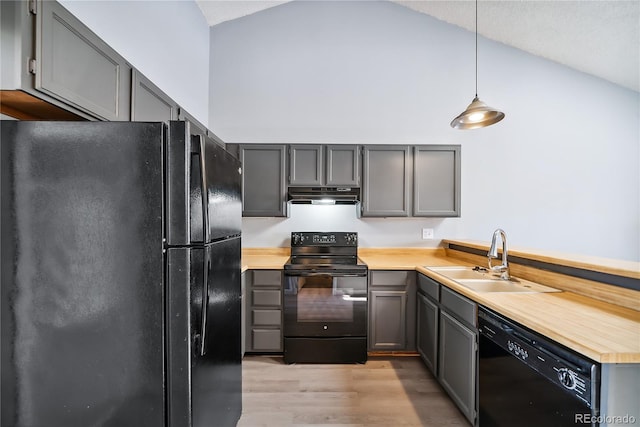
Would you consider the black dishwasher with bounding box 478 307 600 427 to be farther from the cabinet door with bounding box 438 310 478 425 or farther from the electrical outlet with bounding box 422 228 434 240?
the electrical outlet with bounding box 422 228 434 240

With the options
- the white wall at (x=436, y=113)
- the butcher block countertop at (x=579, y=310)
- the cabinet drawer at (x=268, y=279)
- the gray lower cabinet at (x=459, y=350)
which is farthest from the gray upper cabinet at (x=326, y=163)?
the gray lower cabinet at (x=459, y=350)

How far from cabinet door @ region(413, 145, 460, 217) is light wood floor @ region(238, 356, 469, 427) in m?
1.51

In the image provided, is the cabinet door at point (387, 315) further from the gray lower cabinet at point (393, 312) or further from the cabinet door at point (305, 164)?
the cabinet door at point (305, 164)

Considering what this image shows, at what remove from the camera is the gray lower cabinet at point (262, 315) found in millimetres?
2664

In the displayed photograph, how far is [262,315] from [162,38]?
8.07 ft

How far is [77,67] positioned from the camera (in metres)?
Answer: 1.22

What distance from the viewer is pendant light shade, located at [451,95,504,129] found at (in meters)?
1.90

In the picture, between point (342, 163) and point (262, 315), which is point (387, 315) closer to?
point (262, 315)

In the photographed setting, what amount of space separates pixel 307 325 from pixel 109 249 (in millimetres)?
1881

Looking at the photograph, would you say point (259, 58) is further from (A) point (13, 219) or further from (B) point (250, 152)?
(A) point (13, 219)

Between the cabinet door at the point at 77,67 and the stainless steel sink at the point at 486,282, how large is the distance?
7.51ft

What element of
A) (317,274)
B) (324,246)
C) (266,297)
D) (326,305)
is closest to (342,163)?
(324,246)

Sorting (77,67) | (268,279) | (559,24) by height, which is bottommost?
(268,279)

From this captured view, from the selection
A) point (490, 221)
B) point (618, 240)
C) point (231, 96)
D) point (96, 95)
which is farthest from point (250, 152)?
point (618, 240)
